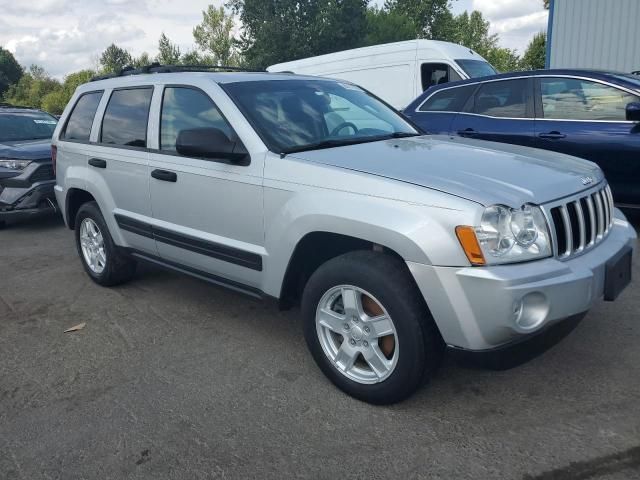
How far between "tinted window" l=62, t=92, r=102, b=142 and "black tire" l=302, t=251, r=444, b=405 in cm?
288

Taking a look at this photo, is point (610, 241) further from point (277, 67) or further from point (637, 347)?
point (277, 67)

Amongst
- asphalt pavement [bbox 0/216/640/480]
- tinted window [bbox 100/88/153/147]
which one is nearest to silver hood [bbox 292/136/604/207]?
asphalt pavement [bbox 0/216/640/480]

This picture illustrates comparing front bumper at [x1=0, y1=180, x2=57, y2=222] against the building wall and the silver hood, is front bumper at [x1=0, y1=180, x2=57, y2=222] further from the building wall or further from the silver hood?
the building wall

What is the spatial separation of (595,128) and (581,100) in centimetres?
35

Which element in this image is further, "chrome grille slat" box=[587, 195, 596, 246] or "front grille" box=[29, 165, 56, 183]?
"front grille" box=[29, 165, 56, 183]

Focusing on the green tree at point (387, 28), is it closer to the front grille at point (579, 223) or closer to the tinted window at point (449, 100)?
the tinted window at point (449, 100)

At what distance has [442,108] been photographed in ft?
22.3

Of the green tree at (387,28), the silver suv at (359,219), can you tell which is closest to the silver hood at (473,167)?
the silver suv at (359,219)

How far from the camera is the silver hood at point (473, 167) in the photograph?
2637 millimetres

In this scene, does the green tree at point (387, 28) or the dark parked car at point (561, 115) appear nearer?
the dark parked car at point (561, 115)

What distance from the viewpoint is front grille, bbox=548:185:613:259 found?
2.68 m

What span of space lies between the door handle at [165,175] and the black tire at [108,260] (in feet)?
3.09

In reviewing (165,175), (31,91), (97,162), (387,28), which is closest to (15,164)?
(97,162)

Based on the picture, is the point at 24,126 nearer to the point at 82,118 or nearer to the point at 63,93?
the point at 82,118
